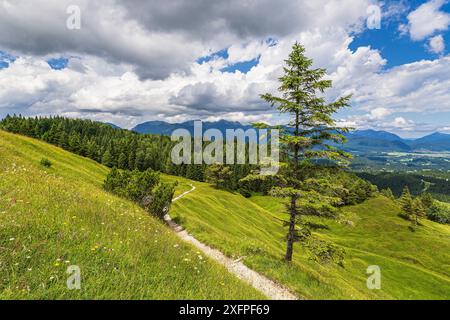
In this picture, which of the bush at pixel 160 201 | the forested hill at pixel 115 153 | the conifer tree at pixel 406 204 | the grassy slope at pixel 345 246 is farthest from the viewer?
the conifer tree at pixel 406 204

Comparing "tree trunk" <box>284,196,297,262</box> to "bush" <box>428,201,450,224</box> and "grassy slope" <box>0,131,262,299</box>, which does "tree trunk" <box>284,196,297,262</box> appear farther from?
"bush" <box>428,201,450,224</box>

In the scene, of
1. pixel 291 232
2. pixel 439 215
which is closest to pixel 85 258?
pixel 291 232

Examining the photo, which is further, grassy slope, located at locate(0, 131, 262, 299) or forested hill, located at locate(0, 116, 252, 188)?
forested hill, located at locate(0, 116, 252, 188)

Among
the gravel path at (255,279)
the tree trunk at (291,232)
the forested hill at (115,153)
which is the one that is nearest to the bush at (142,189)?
the gravel path at (255,279)

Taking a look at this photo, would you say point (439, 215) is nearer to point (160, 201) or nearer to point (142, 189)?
point (160, 201)

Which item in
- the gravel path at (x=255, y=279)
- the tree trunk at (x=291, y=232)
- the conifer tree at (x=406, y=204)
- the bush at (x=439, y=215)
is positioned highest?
the tree trunk at (x=291, y=232)

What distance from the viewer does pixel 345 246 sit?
84.4m

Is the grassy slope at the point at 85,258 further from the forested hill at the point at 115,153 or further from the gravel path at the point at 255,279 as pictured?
the forested hill at the point at 115,153

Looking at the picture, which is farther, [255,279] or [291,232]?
[291,232]

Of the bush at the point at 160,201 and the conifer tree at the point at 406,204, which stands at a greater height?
the bush at the point at 160,201

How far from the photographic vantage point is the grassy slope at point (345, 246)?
17.3 m

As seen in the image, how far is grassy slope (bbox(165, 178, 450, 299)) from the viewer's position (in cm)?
1728

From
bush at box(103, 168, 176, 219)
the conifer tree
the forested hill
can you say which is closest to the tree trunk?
bush at box(103, 168, 176, 219)
